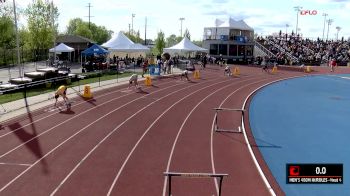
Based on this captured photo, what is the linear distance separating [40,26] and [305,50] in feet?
148

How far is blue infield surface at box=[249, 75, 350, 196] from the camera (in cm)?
1305

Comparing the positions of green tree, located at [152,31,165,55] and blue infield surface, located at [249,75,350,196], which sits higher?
green tree, located at [152,31,165,55]

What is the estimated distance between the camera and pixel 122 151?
14.4 metres

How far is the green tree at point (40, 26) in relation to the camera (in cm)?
5997

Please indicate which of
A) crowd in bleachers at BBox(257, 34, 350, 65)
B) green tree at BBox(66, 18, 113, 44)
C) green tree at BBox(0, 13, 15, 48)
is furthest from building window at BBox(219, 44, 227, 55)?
green tree at BBox(66, 18, 113, 44)

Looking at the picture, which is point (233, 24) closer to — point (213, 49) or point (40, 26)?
point (213, 49)

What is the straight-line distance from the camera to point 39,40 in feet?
197

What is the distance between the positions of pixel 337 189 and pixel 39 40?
5556 cm

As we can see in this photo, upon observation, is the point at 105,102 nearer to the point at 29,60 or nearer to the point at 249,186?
the point at 249,186

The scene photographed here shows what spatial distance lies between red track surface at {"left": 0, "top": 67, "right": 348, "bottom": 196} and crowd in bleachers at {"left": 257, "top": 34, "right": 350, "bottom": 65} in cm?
4553

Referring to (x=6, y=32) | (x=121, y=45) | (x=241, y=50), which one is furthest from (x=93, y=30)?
(x=121, y=45)

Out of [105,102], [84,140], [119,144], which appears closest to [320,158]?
[119,144]

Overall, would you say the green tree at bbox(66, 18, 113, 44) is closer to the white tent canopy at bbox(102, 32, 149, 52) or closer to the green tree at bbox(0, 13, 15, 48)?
the green tree at bbox(0, 13, 15, 48)
